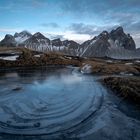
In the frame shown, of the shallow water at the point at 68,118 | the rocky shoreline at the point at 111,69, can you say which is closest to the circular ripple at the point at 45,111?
the shallow water at the point at 68,118

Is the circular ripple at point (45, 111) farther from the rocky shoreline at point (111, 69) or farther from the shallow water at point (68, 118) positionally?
the rocky shoreline at point (111, 69)

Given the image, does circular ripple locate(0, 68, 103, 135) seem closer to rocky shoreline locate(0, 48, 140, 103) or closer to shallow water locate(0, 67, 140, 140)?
shallow water locate(0, 67, 140, 140)

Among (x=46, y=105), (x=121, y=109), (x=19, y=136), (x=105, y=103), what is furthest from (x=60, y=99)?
(x=19, y=136)

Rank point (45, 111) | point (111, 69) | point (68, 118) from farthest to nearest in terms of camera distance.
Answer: point (111, 69)
point (45, 111)
point (68, 118)

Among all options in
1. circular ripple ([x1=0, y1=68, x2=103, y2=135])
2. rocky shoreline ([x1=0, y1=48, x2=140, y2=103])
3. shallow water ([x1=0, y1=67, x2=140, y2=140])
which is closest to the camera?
shallow water ([x1=0, y1=67, x2=140, y2=140])

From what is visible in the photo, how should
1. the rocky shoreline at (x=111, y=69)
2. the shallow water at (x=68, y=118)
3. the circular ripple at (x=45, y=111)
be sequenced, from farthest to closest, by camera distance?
→ the rocky shoreline at (x=111, y=69)
the circular ripple at (x=45, y=111)
the shallow water at (x=68, y=118)

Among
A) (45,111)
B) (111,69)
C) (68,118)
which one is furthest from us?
(111,69)

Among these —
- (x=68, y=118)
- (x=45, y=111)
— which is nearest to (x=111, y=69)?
(x=45, y=111)

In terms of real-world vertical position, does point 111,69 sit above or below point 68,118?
below

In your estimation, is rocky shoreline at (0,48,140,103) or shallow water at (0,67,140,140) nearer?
shallow water at (0,67,140,140)

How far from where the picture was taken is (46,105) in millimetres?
22969

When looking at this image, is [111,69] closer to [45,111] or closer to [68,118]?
[45,111]

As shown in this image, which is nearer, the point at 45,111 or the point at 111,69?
the point at 45,111

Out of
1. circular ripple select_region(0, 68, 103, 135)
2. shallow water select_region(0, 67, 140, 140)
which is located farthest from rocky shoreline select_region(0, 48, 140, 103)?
circular ripple select_region(0, 68, 103, 135)
